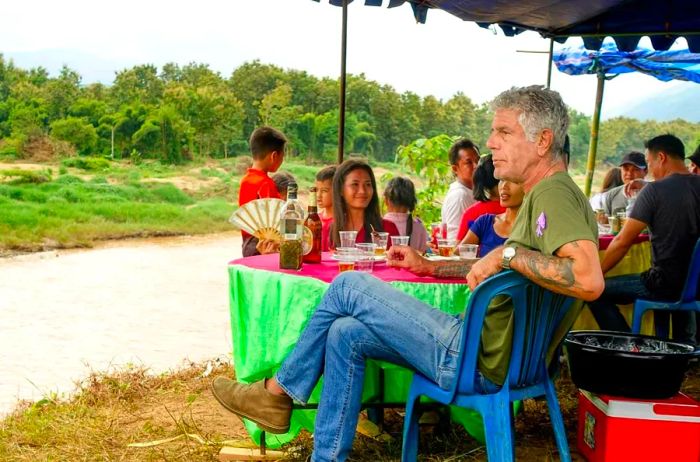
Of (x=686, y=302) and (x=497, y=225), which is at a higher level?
(x=497, y=225)

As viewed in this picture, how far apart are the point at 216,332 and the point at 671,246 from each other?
6747 mm

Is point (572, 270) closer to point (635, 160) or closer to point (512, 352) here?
point (512, 352)

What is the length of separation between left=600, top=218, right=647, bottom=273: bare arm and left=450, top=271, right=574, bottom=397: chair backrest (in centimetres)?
192

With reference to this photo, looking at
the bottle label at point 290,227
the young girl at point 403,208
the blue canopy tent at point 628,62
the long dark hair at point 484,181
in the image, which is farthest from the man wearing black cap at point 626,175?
the bottle label at point 290,227

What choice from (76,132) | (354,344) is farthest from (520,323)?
(76,132)

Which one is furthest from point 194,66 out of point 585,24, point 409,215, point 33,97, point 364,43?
point 409,215

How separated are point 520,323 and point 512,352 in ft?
0.32

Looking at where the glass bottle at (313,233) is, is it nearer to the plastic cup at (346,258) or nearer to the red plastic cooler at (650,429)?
the plastic cup at (346,258)

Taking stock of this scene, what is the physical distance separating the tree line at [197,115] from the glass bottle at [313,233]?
58.7 ft

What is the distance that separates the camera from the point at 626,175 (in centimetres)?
652

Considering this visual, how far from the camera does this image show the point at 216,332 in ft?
32.8

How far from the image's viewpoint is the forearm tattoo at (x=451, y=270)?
9.31 feet

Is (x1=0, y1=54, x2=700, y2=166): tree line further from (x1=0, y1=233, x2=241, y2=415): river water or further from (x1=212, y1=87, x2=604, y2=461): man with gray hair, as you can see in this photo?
(x1=212, y1=87, x2=604, y2=461): man with gray hair

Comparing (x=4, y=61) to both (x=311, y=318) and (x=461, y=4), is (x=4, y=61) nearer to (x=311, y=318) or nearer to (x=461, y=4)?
(x=461, y=4)
